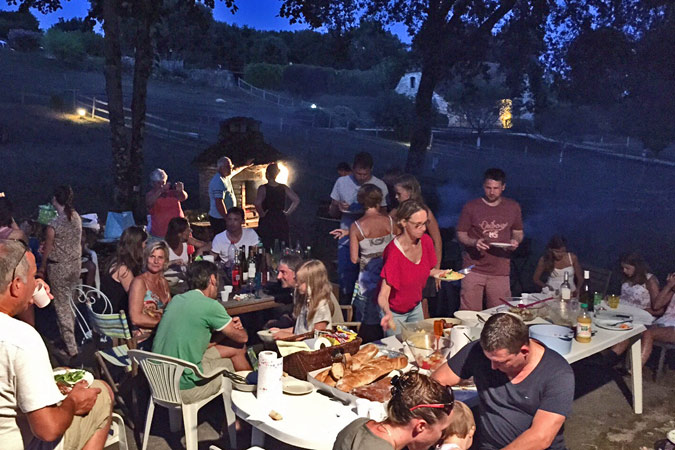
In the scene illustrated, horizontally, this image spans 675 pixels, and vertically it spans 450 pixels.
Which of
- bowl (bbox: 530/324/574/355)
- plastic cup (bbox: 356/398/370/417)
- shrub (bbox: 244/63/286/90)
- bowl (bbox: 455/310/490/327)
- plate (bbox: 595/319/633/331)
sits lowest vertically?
plastic cup (bbox: 356/398/370/417)

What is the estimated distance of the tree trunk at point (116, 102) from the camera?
11.1m

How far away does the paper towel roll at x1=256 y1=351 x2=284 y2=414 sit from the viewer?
11.3 feet

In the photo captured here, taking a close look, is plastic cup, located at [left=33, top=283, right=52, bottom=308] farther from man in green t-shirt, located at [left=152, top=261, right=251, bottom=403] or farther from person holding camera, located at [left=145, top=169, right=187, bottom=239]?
person holding camera, located at [left=145, top=169, right=187, bottom=239]

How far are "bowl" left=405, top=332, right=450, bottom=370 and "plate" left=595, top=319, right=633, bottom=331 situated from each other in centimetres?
145

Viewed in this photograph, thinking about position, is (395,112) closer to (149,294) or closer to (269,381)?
(149,294)

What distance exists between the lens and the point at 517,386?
10.8 feet

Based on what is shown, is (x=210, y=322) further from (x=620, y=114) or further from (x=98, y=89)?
(x=98, y=89)

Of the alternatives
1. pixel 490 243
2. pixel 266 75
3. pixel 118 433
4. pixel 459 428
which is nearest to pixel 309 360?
pixel 459 428

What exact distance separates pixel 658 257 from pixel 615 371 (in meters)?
7.58

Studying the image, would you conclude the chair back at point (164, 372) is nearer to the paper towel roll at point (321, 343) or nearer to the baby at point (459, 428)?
the paper towel roll at point (321, 343)

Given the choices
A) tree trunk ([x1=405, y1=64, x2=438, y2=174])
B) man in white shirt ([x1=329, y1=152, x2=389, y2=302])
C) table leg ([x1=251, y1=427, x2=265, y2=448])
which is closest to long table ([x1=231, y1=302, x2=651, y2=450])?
table leg ([x1=251, y1=427, x2=265, y2=448])

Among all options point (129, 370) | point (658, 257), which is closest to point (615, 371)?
point (129, 370)

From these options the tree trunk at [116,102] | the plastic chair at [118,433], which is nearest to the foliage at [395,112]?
the tree trunk at [116,102]

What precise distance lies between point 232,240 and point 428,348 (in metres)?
3.20
